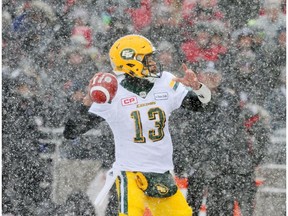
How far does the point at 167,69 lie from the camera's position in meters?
6.37

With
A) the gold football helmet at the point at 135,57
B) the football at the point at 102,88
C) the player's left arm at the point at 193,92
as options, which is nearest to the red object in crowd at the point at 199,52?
the player's left arm at the point at 193,92

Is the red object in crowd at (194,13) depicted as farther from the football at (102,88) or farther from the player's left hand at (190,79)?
the football at (102,88)

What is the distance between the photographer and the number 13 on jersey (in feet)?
15.0

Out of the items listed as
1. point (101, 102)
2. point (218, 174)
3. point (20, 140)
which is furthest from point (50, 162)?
point (101, 102)

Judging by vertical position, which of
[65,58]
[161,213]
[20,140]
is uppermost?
[65,58]

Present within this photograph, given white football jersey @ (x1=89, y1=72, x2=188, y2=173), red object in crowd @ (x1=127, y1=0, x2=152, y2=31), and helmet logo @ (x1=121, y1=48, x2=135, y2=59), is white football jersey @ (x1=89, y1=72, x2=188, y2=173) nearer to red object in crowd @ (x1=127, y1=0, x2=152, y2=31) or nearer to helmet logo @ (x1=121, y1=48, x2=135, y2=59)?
helmet logo @ (x1=121, y1=48, x2=135, y2=59)

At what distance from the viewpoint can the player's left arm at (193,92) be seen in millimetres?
4473

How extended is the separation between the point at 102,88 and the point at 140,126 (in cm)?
40

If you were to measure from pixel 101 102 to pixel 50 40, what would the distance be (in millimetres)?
2261

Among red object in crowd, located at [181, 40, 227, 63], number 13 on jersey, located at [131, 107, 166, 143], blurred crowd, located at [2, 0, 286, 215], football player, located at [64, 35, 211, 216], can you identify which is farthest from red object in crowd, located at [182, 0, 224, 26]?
number 13 on jersey, located at [131, 107, 166, 143]

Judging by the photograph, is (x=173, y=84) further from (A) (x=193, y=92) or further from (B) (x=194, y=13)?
(B) (x=194, y=13)

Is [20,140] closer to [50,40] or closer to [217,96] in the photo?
[50,40]

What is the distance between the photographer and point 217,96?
6.04m

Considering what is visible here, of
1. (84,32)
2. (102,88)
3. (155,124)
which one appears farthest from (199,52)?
(102,88)
